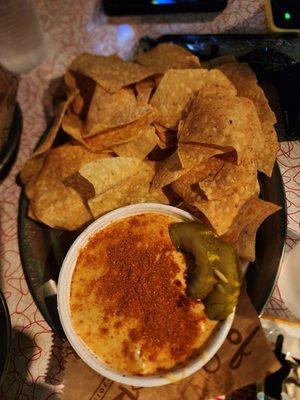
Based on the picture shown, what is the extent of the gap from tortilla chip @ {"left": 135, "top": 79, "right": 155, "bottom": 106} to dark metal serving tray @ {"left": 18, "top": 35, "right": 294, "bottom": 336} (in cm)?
39

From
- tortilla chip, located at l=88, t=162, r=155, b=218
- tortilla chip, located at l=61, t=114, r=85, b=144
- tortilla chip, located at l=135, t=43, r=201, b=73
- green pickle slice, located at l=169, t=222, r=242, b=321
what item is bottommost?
green pickle slice, located at l=169, t=222, r=242, b=321

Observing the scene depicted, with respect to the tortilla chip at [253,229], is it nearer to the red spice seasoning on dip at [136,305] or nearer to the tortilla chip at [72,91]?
the red spice seasoning on dip at [136,305]

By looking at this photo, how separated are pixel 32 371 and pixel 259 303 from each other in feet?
2.41

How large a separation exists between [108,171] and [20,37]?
0.78 metres

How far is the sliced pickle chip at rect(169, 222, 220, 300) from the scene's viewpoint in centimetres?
109

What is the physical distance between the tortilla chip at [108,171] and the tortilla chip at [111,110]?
12 cm

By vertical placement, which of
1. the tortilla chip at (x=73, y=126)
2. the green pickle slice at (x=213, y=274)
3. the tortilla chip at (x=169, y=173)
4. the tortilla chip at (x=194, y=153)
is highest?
the tortilla chip at (x=73, y=126)

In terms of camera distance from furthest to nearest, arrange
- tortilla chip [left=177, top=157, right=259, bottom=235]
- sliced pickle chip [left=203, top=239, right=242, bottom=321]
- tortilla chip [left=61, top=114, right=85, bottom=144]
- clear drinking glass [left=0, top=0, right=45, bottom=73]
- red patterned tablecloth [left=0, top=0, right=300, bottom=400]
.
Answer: clear drinking glass [left=0, top=0, right=45, bottom=73] < tortilla chip [left=61, top=114, right=85, bottom=144] < red patterned tablecloth [left=0, top=0, right=300, bottom=400] < tortilla chip [left=177, top=157, right=259, bottom=235] < sliced pickle chip [left=203, top=239, right=242, bottom=321]

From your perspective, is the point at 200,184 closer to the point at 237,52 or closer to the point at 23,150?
the point at 237,52

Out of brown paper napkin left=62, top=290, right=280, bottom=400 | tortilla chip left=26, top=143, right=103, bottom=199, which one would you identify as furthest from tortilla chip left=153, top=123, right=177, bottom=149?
brown paper napkin left=62, top=290, right=280, bottom=400

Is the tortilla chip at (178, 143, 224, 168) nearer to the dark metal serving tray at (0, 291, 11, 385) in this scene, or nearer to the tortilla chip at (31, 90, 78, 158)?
the tortilla chip at (31, 90, 78, 158)

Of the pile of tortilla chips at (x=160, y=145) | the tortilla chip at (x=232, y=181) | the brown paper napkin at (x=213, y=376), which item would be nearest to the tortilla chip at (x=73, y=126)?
the pile of tortilla chips at (x=160, y=145)

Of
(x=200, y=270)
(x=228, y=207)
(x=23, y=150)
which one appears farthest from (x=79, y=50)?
(x=200, y=270)

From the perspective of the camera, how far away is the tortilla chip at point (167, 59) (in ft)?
4.91
